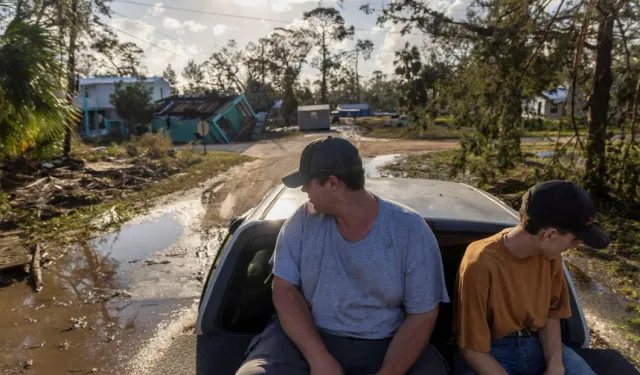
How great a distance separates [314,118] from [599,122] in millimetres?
34845

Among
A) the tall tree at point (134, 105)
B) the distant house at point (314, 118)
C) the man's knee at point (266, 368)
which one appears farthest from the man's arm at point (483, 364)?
the distant house at point (314, 118)

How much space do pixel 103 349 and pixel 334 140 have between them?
3283 millimetres

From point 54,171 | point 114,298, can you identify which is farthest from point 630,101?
point 54,171

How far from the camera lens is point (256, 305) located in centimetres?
246

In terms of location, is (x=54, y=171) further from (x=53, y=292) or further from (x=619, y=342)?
(x=619, y=342)

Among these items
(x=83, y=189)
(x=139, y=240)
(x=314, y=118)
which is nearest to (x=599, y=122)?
(x=139, y=240)

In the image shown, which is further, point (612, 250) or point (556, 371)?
point (612, 250)

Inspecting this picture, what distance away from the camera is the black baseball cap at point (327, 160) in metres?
2.15

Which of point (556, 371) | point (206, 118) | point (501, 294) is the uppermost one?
point (206, 118)

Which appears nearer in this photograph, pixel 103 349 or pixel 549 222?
pixel 549 222

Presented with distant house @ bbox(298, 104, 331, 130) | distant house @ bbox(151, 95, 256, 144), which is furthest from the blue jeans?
distant house @ bbox(298, 104, 331, 130)

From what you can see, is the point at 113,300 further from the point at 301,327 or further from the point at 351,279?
the point at 351,279

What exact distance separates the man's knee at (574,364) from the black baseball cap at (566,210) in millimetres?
489

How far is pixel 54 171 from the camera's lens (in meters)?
13.4
